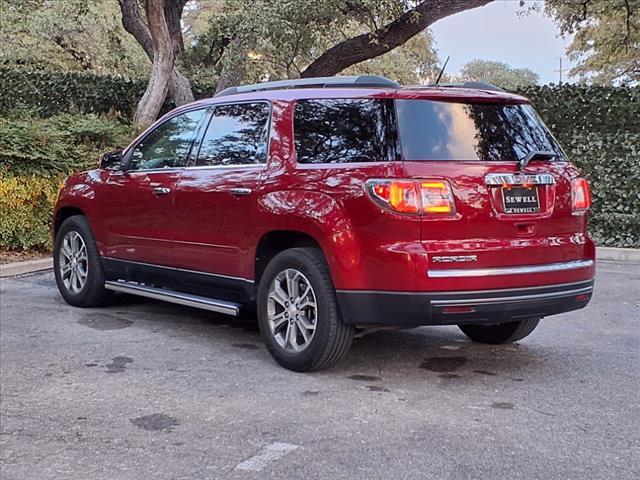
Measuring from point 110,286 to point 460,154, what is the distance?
349 cm

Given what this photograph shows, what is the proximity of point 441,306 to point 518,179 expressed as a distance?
941mm

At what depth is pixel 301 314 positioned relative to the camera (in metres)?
4.94

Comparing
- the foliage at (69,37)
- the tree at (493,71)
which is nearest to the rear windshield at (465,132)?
the foliage at (69,37)

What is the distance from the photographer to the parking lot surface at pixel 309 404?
3.49 m

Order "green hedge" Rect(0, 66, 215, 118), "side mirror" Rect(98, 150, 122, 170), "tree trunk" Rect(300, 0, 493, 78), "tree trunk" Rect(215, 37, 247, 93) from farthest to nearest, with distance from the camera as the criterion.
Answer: "tree trunk" Rect(215, 37, 247, 93)
"green hedge" Rect(0, 66, 215, 118)
"tree trunk" Rect(300, 0, 493, 78)
"side mirror" Rect(98, 150, 122, 170)

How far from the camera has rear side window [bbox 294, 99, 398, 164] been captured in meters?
4.65

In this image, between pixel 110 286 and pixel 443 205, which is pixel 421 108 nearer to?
pixel 443 205

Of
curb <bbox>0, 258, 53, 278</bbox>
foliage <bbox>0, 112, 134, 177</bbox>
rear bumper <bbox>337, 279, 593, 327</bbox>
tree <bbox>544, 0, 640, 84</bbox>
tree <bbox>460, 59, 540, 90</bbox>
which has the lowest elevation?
curb <bbox>0, 258, 53, 278</bbox>

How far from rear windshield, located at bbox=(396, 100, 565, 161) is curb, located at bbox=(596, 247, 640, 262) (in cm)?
635

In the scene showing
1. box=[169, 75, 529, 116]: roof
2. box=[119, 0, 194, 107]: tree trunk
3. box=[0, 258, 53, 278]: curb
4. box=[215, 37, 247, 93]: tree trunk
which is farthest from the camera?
box=[215, 37, 247, 93]: tree trunk

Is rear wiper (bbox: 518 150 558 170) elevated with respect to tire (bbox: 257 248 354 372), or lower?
elevated

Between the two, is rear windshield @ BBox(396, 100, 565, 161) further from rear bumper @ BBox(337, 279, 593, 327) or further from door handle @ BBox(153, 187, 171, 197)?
door handle @ BBox(153, 187, 171, 197)

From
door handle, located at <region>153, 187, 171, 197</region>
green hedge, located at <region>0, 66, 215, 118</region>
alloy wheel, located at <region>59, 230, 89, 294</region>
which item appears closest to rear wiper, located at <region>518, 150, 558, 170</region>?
door handle, located at <region>153, 187, 171, 197</region>

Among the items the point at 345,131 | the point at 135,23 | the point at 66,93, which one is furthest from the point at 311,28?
the point at 345,131
